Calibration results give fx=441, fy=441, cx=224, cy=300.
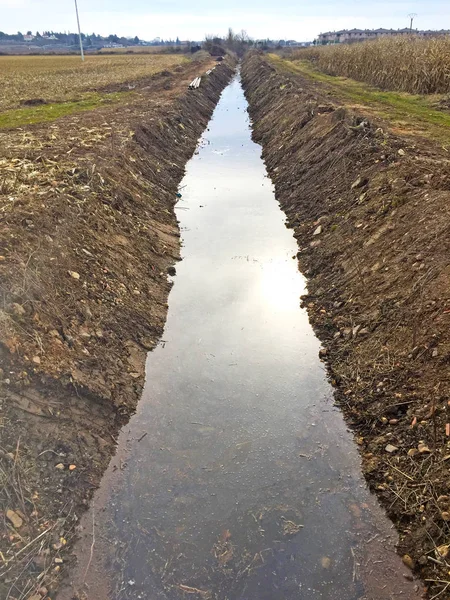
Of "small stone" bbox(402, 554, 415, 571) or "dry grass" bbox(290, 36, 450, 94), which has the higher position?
"dry grass" bbox(290, 36, 450, 94)

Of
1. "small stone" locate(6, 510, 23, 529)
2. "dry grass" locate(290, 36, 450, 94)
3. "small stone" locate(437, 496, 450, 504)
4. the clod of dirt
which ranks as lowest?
"small stone" locate(437, 496, 450, 504)

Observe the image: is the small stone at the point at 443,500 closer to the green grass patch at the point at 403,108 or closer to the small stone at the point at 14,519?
the small stone at the point at 14,519

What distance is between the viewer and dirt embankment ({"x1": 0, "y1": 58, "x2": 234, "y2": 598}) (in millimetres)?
4914

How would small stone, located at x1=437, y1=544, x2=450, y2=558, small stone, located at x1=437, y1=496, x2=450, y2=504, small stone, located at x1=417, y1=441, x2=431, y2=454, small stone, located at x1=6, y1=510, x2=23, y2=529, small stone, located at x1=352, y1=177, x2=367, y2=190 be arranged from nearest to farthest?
small stone, located at x1=437, y1=544, x2=450, y2=558
small stone, located at x1=6, y1=510, x2=23, y2=529
small stone, located at x1=437, y1=496, x2=450, y2=504
small stone, located at x1=417, y1=441, x2=431, y2=454
small stone, located at x1=352, y1=177, x2=367, y2=190

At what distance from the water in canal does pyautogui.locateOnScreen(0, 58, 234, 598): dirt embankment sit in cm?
38

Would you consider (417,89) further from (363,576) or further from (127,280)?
(363,576)

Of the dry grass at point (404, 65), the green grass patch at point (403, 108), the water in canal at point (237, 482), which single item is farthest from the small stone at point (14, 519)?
the dry grass at point (404, 65)

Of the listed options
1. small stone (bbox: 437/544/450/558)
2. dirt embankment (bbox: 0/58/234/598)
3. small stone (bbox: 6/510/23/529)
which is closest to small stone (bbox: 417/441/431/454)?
small stone (bbox: 437/544/450/558)

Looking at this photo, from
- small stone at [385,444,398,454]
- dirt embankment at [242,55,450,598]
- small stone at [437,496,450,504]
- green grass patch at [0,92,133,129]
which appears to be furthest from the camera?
green grass patch at [0,92,133,129]

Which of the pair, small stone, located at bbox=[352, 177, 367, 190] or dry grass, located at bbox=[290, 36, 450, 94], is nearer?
small stone, located at bbox=[352, 177, 367, 190]

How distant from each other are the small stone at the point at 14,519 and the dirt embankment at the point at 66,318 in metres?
0.01

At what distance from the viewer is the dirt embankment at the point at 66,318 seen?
4914 millimetres

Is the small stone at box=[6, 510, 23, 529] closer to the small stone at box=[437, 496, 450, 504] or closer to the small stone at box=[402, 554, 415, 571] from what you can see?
the small stone at box=[402, 554, 415, 571]

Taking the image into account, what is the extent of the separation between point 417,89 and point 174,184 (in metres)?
15.5
